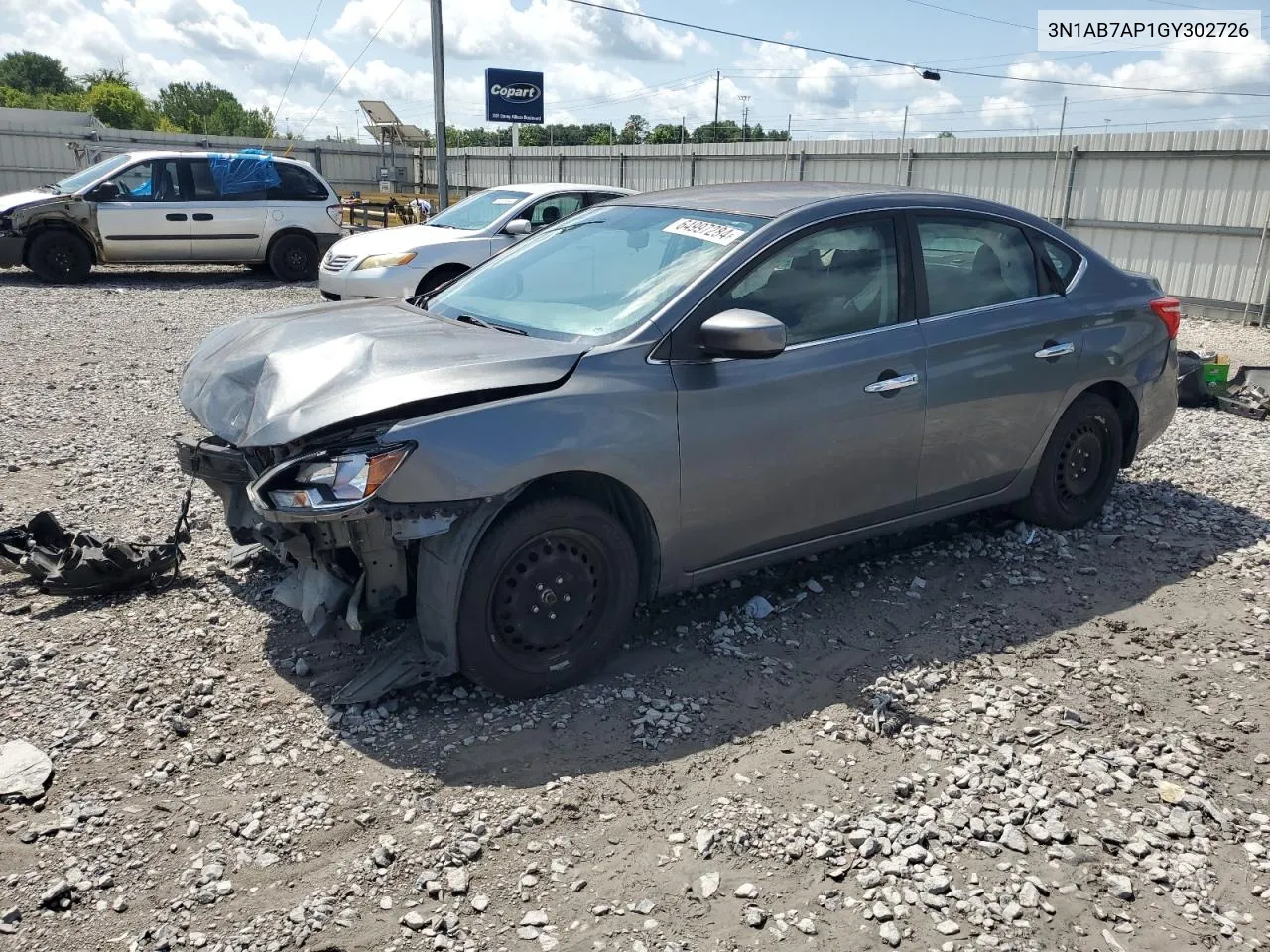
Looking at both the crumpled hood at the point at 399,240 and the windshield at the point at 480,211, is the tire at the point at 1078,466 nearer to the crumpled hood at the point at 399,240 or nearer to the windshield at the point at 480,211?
the crumpled hood at the point at 399,240

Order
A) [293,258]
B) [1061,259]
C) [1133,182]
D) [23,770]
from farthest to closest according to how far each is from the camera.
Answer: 1. [293,258]
2. [1133,182]
3. [1061,259]
4. [23,770]

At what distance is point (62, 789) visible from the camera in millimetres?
3186

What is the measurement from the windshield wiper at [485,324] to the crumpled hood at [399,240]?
22.8 feet

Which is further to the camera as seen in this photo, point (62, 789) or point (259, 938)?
point (62, 789)

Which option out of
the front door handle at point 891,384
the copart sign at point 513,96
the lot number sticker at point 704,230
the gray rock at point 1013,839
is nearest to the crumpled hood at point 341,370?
the lot number sticker at point 704,230

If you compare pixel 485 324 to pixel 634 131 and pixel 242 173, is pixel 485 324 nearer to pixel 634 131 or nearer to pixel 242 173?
pixel 242 173

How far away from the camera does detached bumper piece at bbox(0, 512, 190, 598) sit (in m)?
4.38

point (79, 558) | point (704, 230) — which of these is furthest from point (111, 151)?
point (704, 230)

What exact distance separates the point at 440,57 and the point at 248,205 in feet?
19.6

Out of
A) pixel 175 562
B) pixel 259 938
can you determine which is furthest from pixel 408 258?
pixel 259 938

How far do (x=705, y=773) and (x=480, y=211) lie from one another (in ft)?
31.7

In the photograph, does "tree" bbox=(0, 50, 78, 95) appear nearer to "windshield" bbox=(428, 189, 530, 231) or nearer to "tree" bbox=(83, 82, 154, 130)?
"tree" bbox=(83, 82, 154, 130)

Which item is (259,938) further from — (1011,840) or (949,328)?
(949,328)

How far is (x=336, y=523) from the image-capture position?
3.48 meters
